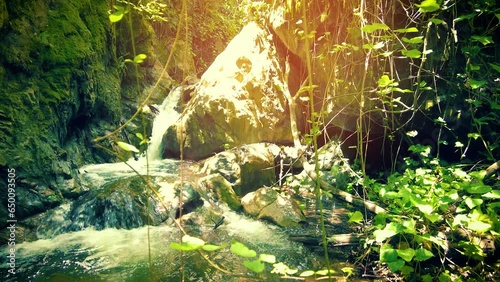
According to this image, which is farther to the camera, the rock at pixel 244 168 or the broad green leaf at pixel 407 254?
the rock at pixel 244 168

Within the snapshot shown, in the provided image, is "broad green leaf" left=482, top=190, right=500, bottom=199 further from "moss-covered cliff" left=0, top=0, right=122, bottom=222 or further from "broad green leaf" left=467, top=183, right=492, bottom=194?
"moss-covered cliff" left=0, top=0, right=122, bottom=222

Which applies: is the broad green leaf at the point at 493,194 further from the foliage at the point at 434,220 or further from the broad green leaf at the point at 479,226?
the broad green leaf at the point at 479,226

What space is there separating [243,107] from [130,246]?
4.20 m

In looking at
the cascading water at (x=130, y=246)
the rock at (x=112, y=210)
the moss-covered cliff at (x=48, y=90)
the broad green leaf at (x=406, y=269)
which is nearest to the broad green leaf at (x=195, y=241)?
the broad green leaf at (x=406, y=269)

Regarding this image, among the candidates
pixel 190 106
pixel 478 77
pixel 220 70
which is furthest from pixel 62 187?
pixel 478 77

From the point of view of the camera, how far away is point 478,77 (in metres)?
3.28

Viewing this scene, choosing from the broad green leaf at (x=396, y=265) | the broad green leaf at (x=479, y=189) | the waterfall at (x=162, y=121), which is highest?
the waterfall at (x=162, y=121)

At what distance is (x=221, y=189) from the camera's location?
5293 millimetres

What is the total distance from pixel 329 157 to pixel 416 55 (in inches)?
163

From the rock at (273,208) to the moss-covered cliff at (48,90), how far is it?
306 centimetres

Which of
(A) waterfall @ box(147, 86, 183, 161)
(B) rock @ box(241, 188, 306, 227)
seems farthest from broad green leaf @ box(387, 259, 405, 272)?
(A) waterfall @ box(147, 86, 183, 161)

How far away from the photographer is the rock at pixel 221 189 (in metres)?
5.14

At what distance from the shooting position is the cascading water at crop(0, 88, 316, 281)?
3.19m

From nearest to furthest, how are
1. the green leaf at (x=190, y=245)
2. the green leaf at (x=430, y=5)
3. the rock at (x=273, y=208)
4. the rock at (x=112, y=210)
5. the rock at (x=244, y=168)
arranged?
the green leaf at (x=190, y=245) < the green leaf at (x=430, y=5) < the rock at (x=112, y=210) < the rock at (x=273, y=208) < the rock at (x=244, y=168)
